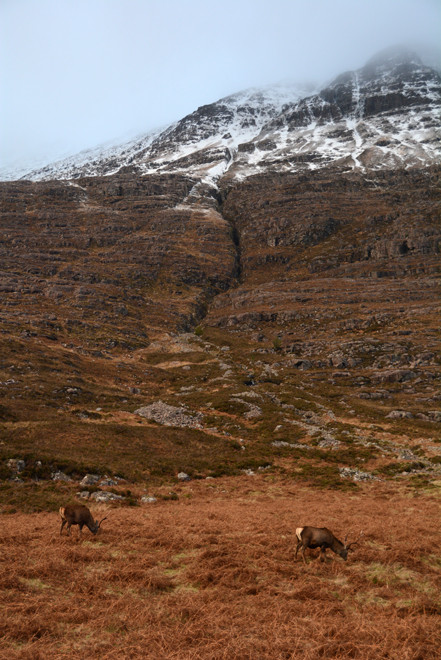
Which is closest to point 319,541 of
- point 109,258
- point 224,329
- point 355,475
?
point 355,475

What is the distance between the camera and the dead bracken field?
687 centimetres

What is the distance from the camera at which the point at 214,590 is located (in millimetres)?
9078

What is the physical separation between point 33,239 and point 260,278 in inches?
3742

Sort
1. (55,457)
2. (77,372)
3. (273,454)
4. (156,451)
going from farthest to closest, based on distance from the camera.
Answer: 1. (77,372)
2. (273,454)
3. (156,451)
4. (55,457)

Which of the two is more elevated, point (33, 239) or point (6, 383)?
point (33, 239)

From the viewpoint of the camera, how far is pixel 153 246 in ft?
472

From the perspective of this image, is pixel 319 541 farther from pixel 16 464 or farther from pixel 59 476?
pixel 16 464

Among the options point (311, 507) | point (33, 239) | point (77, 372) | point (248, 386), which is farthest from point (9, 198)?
point (311, 507)

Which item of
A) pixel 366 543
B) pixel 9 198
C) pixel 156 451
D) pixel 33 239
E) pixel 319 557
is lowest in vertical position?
pixel 156 451

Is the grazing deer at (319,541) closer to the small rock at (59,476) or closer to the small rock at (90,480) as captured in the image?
the small rock at (90,480)

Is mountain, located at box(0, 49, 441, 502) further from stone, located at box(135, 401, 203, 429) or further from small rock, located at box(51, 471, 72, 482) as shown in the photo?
small rock, located at box(51, 471, 72, 482)

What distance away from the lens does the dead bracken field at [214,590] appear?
687 cm

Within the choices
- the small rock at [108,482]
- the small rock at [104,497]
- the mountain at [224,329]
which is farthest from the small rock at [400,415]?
the small rock at [104,497]

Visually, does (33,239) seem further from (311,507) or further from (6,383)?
(311,507)
